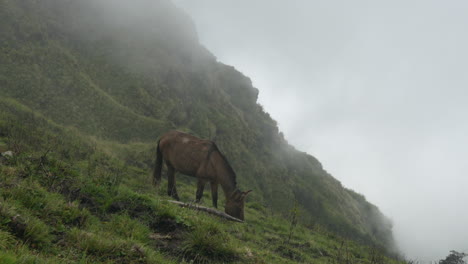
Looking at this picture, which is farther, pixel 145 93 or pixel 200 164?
pixel 145 93

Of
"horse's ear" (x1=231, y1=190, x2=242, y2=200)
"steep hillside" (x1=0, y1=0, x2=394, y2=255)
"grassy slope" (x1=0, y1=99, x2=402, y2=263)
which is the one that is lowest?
"grassy slope" (x1=0, y1=99, x2=402, y2=263)

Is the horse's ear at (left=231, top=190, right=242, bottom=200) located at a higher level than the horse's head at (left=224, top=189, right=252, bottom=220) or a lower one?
higher

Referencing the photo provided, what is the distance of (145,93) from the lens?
42.9 m

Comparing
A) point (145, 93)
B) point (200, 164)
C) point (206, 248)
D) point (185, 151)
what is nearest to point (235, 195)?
point (200, 164)

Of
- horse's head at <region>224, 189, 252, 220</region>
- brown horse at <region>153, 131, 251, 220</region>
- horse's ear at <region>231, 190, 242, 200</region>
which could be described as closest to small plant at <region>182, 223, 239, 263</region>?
horse's head at <region>224, 189, 252, 220</region>

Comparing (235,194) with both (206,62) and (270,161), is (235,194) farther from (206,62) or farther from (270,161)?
(206,62)

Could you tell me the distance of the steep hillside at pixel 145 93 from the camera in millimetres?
30375

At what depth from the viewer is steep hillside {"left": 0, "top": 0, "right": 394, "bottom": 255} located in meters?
30.4

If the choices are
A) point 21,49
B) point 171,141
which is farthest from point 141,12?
point 171,141

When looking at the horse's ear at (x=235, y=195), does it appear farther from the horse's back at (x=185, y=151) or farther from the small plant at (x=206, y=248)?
the small plant at (x=206, y=248)

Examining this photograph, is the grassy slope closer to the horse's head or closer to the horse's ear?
the horse's head

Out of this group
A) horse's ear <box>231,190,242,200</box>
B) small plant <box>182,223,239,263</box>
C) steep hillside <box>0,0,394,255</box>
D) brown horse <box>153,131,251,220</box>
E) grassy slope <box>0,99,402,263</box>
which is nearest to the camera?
grassy slope <box>0,99,402,263</box>

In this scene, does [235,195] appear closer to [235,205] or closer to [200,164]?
[235,205]

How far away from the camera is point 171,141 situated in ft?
43.5
